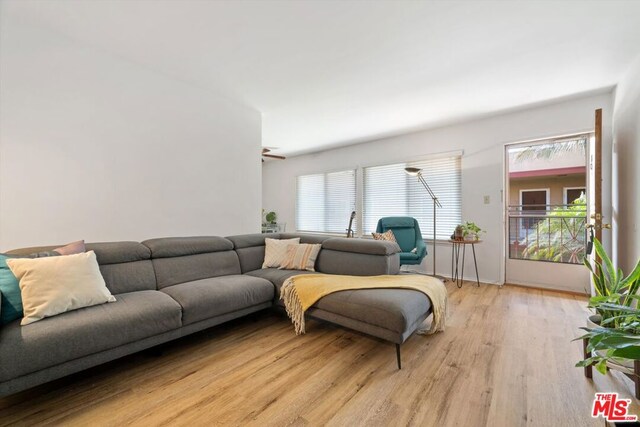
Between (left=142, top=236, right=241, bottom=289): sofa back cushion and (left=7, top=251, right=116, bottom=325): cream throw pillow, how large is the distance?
1.91 ft

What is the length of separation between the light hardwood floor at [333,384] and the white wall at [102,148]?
1341 millimetres

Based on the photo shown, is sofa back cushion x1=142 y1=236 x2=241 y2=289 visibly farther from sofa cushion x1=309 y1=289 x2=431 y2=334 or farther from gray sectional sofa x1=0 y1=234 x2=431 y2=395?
sofa cushion x1=309 y1=289 x2=431 y2=334

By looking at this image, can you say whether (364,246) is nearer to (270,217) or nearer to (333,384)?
(333,384)

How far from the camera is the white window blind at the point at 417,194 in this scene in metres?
4.54

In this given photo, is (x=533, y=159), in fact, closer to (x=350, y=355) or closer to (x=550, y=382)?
(x=550, y=382)

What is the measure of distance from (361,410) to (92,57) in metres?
3.58

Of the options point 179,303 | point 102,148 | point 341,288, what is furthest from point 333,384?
point 102,148

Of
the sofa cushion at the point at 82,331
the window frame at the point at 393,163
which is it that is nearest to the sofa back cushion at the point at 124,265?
the sofa cushion at the point at 82,331

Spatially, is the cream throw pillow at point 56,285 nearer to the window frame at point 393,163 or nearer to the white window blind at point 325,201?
the window frame at point 393,163

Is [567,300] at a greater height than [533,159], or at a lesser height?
lesser

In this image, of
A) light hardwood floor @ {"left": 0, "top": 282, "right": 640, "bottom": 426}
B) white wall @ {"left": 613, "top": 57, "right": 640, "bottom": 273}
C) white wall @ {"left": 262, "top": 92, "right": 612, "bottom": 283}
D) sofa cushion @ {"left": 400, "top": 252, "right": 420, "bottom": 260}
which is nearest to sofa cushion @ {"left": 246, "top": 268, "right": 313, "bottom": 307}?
light hardwood floor @ {"left": 0, "top": 282, "right": 640, "bottom": 426}

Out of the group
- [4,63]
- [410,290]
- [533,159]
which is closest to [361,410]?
[410,290]

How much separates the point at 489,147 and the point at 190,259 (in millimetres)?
4291

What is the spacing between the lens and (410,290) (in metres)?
2.24
